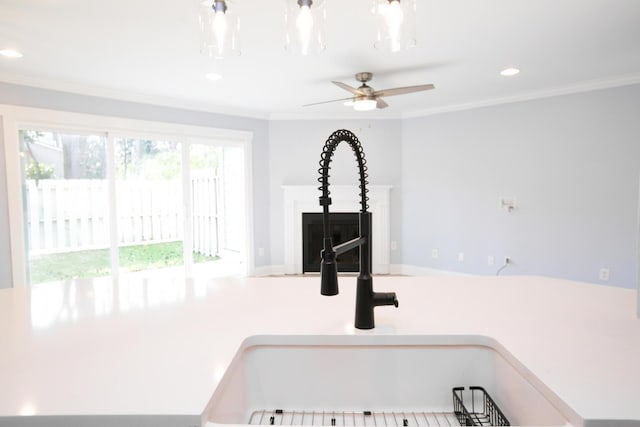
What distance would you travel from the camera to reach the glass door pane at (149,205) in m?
4.69

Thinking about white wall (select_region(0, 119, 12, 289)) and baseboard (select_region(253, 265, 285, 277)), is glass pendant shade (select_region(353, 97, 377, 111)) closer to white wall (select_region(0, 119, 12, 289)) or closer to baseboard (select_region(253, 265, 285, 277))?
baseboard (select_region(253, 265, 285, 277))

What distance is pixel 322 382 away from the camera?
3.36 feet

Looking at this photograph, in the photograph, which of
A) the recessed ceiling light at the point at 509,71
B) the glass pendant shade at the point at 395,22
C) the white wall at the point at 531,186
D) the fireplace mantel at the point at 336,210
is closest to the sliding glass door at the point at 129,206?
the fireplace mantel at the point at 336,210

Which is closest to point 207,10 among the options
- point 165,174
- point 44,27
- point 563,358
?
point 563,358

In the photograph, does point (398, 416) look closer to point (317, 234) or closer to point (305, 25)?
point (305, 25)

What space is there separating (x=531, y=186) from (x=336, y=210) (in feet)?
8.31

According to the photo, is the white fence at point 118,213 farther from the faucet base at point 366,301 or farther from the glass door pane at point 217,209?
the faucet base at point 366,301

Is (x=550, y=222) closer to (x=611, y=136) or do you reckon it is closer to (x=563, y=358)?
(x=611, y=136)

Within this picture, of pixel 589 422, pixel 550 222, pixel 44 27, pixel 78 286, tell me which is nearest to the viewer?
pixel 589 422

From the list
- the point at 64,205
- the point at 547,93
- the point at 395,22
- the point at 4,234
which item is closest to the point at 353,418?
the point at 395,22

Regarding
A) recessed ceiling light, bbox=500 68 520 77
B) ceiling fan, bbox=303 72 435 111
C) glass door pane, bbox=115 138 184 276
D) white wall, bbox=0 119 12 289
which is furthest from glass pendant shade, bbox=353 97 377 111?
white wall, bbox=0 119 12 289

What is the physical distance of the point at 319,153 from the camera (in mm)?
5859

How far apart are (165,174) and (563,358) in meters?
4.96

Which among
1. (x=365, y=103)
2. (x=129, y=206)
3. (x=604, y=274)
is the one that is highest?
(x=365, y=103)
